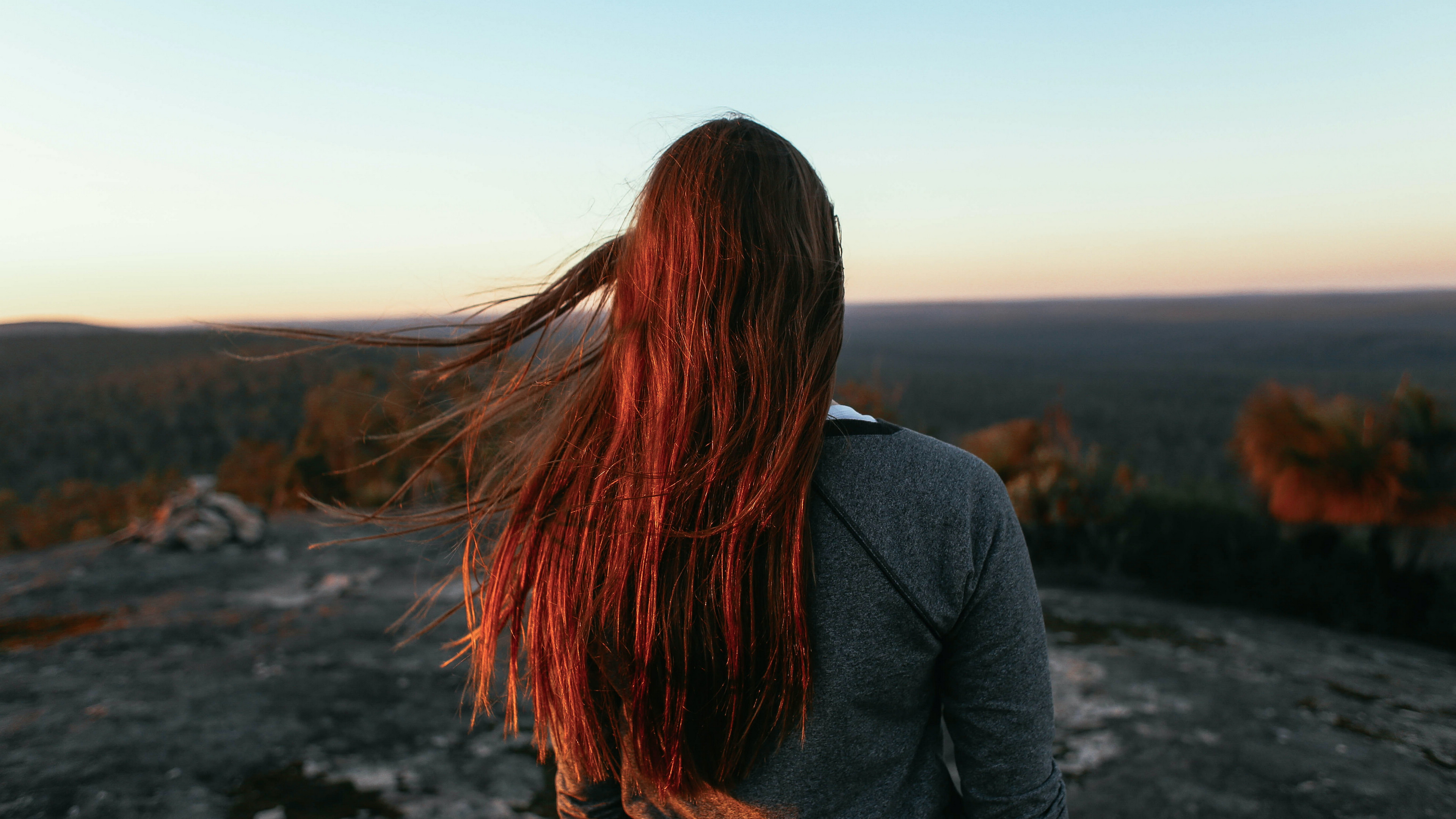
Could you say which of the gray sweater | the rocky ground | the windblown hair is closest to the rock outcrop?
the rocky ground

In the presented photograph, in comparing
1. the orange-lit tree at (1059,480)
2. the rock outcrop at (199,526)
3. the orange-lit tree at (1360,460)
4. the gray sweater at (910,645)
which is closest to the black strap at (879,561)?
the gray sweater at (910,645)

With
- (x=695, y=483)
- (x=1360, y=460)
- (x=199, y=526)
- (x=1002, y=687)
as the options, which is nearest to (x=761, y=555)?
(x=695, y=483)

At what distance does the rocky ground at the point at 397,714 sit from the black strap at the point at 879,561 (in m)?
1.04

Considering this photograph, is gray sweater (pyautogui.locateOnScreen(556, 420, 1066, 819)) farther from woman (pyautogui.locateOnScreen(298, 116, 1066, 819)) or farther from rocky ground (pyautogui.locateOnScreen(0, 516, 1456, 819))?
rocky ground (pyautogui.locateOnScreen(0, 516, 1456, 819))

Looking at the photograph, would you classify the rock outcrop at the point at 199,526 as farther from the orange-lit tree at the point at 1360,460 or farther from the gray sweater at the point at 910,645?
the orange-lit tree at the point at 1360,460

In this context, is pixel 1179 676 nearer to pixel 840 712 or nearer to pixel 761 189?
pixel 840 712

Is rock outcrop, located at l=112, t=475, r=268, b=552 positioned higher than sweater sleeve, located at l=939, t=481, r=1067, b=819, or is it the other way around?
sweater sleeve, located at l=939, t=481, r=1067, b=819

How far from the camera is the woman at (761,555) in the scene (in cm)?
83

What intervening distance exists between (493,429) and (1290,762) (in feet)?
9.66

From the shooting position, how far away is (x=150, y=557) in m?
4.34

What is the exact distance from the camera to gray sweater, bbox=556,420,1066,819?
2.68ft

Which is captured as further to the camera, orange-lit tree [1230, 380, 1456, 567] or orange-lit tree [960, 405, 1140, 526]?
orange-lit tree [960, 405, 1140, 526]

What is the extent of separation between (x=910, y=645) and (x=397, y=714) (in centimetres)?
254

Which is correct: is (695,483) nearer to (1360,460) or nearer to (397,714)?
(397,714)
